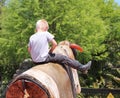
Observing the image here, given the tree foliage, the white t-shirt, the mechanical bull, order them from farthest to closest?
the tree foliage → the white t-shirt → the mechanical bull

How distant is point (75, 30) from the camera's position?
24.9 meters

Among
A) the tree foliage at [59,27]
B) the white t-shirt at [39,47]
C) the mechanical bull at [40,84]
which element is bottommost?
the tree foliage at [59,27]

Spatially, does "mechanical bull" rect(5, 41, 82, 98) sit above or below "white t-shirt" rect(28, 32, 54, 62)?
below

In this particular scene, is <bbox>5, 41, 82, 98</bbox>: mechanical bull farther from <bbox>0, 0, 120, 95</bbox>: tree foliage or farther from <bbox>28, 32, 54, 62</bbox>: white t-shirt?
<bbox>0, 0, 120, 95</bbox>: tree foliage

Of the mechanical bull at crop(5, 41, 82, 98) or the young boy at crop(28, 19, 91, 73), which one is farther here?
the young boy at crop(28, 19, 91, 73)

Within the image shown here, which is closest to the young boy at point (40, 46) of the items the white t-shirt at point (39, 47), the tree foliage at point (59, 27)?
the white t-shirt at point (39, 47)

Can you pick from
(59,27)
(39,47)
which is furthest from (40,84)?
(59,27)

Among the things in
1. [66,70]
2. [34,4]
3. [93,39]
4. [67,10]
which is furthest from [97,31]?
[66,70]

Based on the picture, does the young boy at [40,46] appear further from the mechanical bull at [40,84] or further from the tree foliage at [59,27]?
the tree foliage at [59,27]

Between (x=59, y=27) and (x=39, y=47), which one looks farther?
(x=59, y=27)

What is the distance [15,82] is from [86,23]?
19.8 meters

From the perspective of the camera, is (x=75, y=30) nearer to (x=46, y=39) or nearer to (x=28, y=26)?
(x=28, y=26)

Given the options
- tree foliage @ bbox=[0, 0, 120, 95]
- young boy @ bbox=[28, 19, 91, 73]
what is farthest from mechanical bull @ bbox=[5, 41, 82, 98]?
tree foliage @ bbox=[0, 0, 120, 95]

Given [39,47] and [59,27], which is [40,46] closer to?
[39,47]
